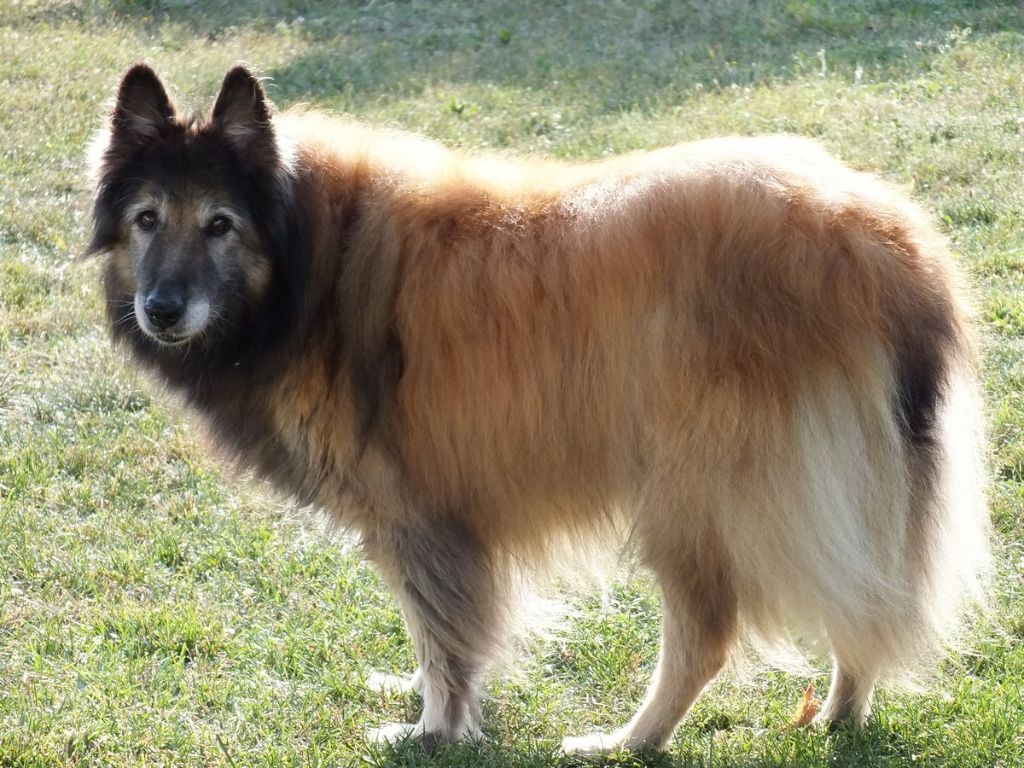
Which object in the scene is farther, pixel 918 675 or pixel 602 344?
pixel 918 675

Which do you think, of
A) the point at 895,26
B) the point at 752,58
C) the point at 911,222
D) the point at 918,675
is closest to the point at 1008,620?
the point at 918,675

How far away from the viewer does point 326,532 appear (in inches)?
159

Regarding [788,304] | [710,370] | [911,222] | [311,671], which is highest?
[911,222]

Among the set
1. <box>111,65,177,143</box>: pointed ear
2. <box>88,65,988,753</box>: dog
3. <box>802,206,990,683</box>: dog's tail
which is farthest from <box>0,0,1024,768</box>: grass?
<box>111,65,177,143</box>: pointed ear

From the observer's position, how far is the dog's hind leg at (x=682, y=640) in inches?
138

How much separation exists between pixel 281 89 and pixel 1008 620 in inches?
406

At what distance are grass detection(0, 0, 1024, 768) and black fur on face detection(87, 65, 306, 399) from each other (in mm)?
796

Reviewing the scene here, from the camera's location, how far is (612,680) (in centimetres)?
426

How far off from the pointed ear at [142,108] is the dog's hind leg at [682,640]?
2097mm

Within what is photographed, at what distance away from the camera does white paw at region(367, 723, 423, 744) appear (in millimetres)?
3902

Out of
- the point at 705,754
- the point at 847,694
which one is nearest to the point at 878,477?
the point at 847,694

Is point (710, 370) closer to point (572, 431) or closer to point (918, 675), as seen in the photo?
Answer: point (572, 431)

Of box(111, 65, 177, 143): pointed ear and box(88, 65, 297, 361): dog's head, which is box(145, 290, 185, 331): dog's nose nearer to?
box(88, 65, 297, 361): dog's head

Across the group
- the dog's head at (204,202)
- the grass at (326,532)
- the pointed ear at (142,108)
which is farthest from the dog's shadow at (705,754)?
the pointed ear at (142,108)
